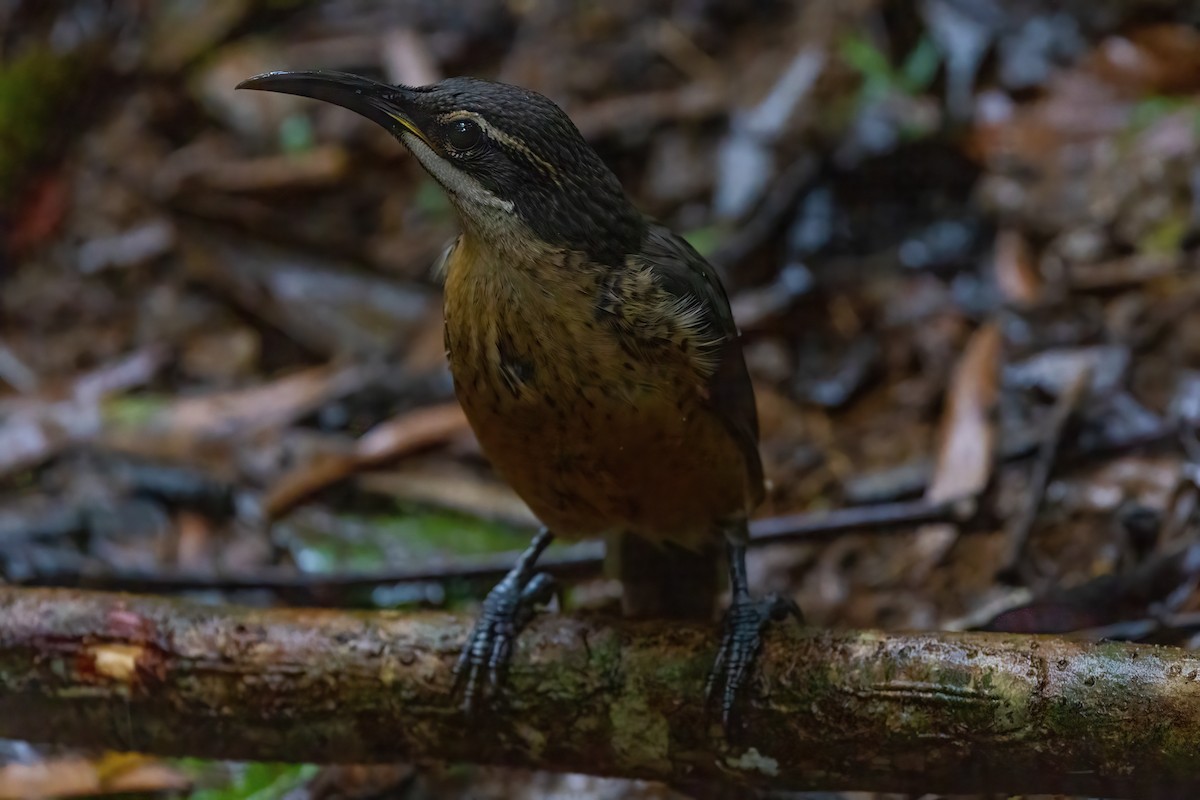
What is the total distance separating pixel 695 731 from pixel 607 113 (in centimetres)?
483

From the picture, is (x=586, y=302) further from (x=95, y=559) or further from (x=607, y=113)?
(x=607, y=113)

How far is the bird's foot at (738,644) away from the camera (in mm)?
2934

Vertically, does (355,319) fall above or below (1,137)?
below

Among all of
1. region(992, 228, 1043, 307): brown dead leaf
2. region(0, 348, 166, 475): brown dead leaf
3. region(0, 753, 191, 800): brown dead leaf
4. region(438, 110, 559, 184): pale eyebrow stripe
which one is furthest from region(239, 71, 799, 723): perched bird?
region(0, 348, 166, 475): brown dead leaf

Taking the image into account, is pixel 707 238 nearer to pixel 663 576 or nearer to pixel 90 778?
pixel 663 576

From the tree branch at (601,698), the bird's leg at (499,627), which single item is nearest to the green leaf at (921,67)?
the bird's leg at (499,627)

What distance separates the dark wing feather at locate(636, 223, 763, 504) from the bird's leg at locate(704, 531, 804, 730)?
423 mm

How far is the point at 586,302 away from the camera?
3.02 meters

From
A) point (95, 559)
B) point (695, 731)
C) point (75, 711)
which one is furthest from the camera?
point (95, 559)

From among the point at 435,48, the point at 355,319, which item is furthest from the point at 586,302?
the point at 435,48

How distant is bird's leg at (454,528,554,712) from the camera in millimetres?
3121

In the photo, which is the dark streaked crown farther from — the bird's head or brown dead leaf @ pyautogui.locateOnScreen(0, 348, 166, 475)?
brown dead leaf @ pyautogui.locateOnScreen(0, 348, 166, 475)

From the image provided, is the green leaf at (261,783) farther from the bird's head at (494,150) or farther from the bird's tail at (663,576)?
the bird's head at (494,150)

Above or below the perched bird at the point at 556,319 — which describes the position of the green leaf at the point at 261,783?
below
